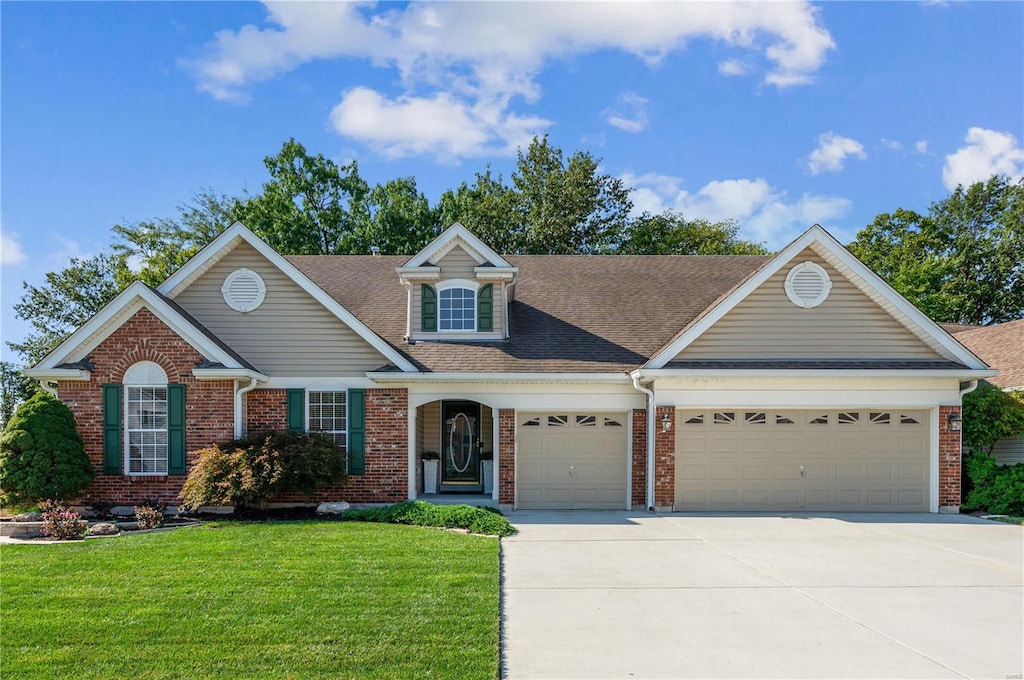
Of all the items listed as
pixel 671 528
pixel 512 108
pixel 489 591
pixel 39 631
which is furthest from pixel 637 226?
pixel 39 631

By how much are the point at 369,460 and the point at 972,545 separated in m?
10.4

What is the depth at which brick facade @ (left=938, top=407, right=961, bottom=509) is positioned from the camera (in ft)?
46.2

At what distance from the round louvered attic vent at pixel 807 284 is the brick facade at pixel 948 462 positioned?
10.9 ft

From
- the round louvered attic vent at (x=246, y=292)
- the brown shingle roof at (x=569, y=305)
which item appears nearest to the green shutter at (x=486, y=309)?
the brown shingle roof at (x=569, y=305)

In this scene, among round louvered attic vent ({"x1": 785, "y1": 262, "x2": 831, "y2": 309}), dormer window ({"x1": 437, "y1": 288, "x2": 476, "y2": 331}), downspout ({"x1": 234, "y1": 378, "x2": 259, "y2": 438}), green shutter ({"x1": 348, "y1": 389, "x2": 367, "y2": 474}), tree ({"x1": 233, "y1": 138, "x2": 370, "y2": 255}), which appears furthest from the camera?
tree ({"x1": 233, "y1": 138, "x2": 370, "y2": 255})

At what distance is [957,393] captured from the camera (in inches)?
555

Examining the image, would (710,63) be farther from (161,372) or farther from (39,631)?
(39,631)

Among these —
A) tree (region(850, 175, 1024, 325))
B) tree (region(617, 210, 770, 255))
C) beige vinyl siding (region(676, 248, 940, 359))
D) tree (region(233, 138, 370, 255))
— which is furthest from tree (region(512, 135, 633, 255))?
beige vinyl siding (region(676, 248, 940, 359))

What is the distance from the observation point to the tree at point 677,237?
1325 inches

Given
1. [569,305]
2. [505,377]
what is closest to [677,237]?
[569,305]

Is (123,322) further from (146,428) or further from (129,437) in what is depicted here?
(129,437)

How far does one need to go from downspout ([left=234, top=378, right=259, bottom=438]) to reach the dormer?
3.44 meters

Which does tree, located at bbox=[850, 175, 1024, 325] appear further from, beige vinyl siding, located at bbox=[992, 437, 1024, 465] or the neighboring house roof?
beige vinyl siding, located at bbox=[992, 437, 1024, 465]

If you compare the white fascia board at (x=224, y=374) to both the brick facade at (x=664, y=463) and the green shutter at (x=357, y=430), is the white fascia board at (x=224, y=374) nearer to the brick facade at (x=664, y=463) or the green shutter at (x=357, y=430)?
the green shutter at (x=357, y=430)
